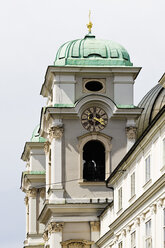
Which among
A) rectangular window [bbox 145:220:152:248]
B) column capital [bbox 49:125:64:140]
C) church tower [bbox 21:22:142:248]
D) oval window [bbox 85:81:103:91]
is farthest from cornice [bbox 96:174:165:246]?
oval window [bbox 85:81:103:91]

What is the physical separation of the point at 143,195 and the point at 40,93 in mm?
31028

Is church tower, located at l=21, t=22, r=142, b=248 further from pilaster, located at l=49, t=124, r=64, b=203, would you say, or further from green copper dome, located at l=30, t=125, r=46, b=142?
green copper dome, located at l=30, t=125, r=46, b=142

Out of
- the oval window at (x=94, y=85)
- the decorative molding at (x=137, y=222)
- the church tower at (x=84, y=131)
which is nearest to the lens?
the decorative molding at (x=137, y=222)

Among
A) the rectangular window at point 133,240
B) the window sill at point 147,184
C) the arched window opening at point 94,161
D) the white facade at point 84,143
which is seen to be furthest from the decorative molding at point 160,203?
the arched window opening at point 94,161

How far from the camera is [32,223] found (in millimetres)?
99750

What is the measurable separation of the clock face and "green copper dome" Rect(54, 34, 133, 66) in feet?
11.5

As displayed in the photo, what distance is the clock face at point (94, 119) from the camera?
7675 centimetres

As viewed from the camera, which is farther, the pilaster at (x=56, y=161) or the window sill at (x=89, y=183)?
the window sill at (x=89, y=183)

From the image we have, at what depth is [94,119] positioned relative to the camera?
252ft

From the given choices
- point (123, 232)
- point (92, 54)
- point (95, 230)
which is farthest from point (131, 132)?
point (123, 232)

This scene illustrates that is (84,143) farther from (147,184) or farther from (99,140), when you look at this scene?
(147,184)

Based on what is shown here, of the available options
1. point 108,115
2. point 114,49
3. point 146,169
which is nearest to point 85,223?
point 108,115

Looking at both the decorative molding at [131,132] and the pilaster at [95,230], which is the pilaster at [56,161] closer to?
the pilaster at [95,230]

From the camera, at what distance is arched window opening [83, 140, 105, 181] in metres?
77.4
